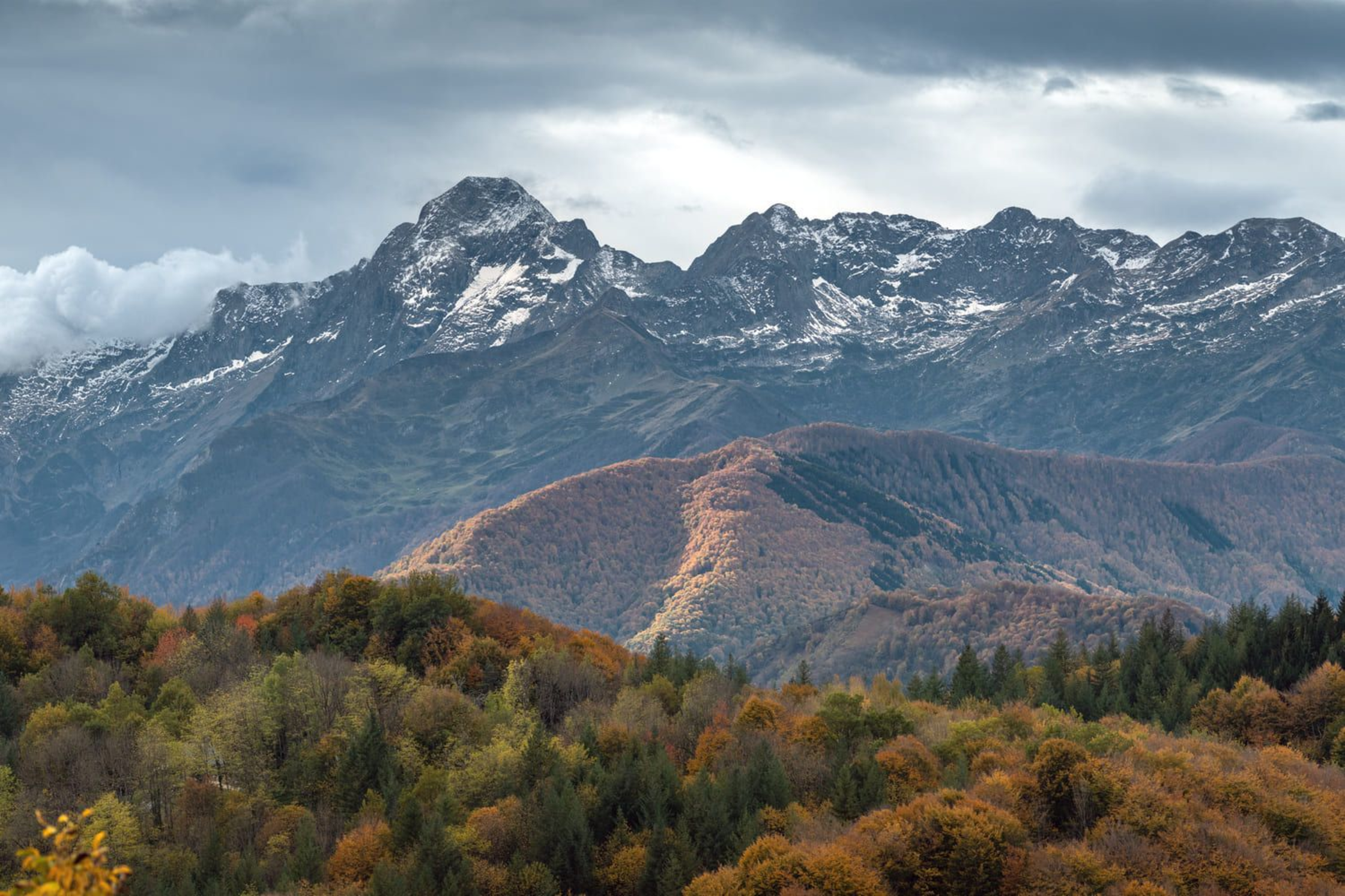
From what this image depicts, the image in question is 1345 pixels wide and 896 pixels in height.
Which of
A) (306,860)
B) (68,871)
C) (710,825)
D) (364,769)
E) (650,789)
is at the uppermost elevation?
(68,871)

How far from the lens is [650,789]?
142 meters

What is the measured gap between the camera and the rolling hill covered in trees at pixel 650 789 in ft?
370

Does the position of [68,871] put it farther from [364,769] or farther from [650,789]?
[364,769]

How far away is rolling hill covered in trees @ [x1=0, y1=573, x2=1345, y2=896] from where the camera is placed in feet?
370

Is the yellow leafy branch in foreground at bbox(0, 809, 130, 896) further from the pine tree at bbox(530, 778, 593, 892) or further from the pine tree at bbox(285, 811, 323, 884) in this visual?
the pine tree at bbox(530, 778, 593, 892)

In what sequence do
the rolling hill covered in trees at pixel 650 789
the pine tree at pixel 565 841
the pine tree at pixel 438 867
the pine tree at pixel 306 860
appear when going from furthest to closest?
the pine tree at pixel 565 841, the pine tree at pixel 306 860, the pine tree at pixel 438 867, the rolling hill covered in trees at pixel 650 789

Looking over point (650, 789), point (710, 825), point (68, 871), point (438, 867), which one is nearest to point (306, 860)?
point (438, 867)

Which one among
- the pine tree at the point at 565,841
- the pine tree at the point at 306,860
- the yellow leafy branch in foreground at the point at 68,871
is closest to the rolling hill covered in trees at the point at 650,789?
the pine tree at the point at 565,841

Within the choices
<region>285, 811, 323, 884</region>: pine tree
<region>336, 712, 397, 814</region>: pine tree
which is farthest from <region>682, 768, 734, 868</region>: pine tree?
<region>336, 712, 397, 814</region>: pine tree

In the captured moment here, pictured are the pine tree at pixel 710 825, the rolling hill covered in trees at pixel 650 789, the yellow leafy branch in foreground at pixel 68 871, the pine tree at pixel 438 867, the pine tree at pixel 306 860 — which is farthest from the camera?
the pine tree at pixel 710 825

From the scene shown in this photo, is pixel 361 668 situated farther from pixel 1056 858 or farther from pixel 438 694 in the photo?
pixel 1056 858

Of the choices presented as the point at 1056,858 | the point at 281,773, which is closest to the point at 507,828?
the point at 281,773

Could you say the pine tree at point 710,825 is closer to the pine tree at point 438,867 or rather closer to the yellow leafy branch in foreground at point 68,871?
the pine tree at point 438,867

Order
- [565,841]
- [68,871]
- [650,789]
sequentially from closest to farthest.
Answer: [68,871], [565,841], [650,789]
